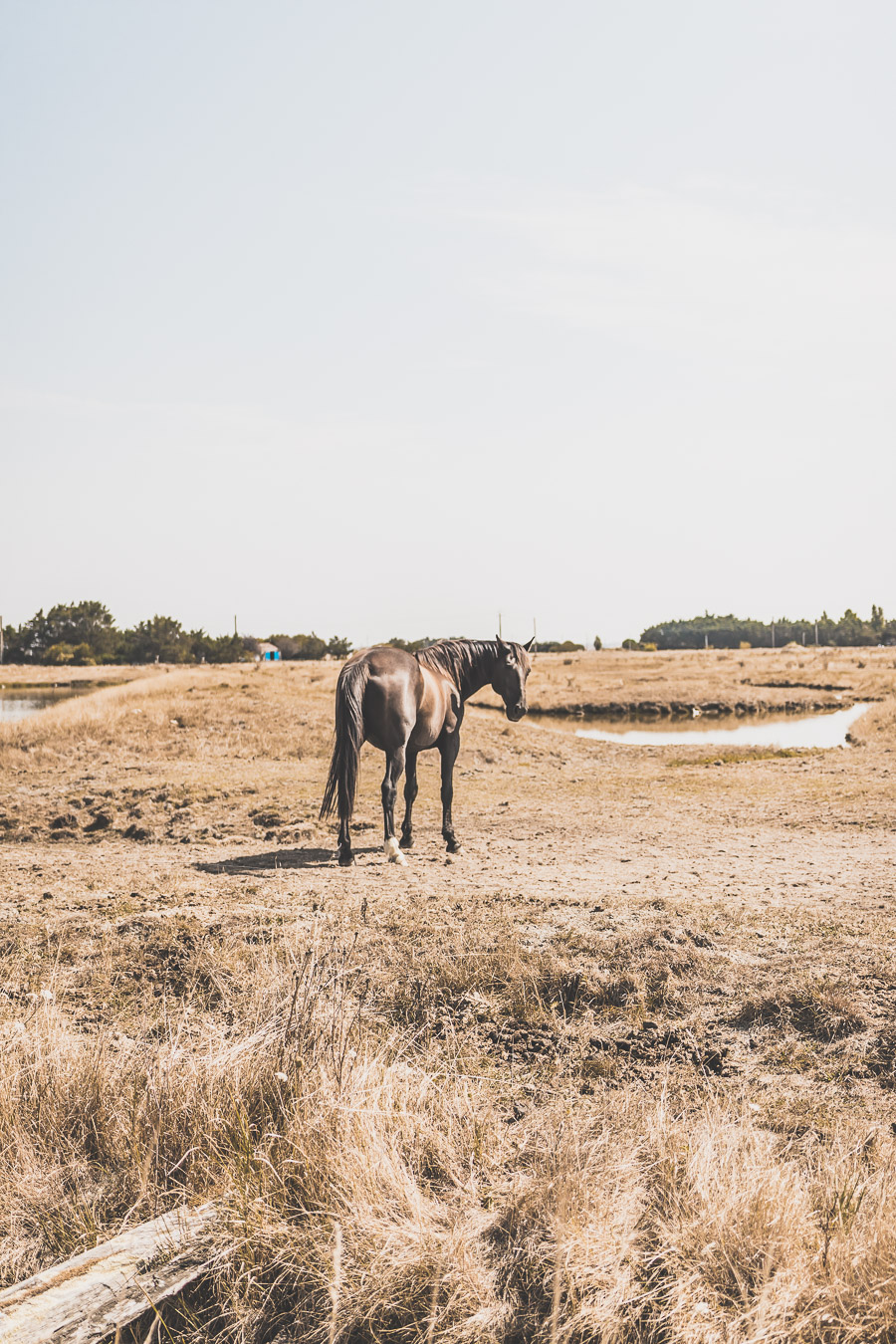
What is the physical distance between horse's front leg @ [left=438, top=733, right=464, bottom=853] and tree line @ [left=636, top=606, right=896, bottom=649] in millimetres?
128024

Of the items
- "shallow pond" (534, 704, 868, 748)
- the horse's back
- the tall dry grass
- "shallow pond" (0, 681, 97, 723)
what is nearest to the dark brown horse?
the horse's back

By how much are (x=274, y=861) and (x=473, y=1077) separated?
6.42m

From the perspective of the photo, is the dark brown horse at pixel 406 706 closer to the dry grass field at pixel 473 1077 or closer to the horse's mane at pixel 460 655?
the horse's mane at pixel 460 655

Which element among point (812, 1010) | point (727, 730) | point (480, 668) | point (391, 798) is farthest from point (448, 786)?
point (727, 730)

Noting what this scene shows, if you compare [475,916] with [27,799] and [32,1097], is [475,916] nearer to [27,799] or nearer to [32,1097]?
[32,1097]

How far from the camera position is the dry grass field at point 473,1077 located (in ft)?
9.91

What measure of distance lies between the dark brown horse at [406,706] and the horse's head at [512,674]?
1cm

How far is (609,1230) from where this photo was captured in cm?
310

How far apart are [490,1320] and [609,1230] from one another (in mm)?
476

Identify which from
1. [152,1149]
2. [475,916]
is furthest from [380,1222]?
[475,916]

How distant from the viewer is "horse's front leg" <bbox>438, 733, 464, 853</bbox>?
11.1m

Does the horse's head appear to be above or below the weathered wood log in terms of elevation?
above

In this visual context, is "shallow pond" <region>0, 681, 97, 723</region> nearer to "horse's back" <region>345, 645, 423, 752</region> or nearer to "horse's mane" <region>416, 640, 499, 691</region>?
"horse's mane" <region>416, 640, 499, 691</region>

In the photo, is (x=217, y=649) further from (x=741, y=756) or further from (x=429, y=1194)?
(x=429, y=1194)
